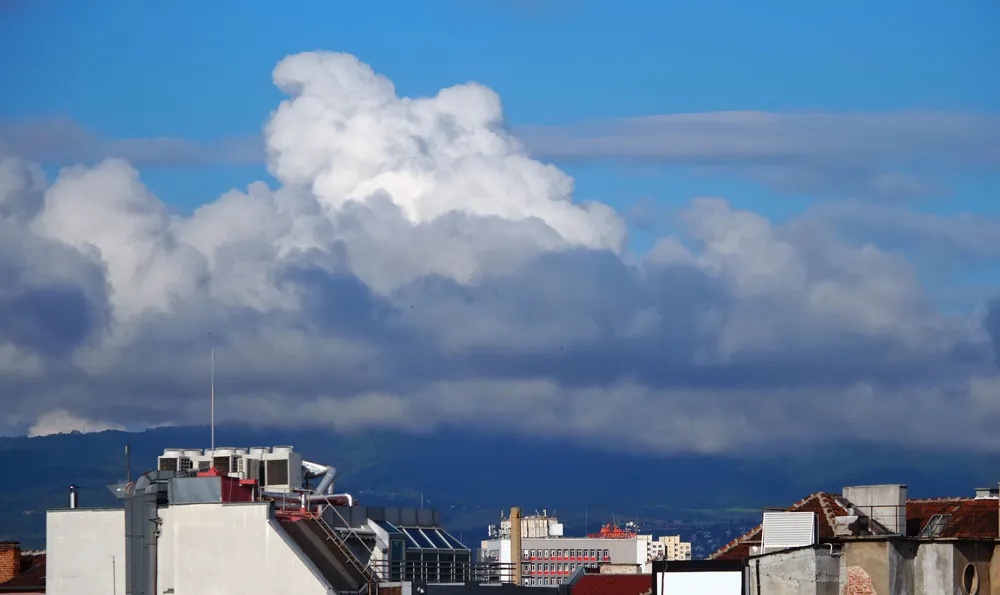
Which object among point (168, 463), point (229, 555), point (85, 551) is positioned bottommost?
point (229, 555)

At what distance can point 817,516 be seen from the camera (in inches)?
3063

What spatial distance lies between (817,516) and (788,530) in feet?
7.87

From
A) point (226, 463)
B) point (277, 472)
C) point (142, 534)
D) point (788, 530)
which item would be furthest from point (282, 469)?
point (788, 530)

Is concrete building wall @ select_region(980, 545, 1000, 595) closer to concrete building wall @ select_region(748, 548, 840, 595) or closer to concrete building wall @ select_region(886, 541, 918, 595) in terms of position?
concrete building wall @ select_region(886, 541, 918, 595)

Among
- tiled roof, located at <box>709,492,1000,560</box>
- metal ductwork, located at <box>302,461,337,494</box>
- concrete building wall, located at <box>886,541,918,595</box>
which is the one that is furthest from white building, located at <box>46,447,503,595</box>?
concrete building wall, located at <box>886,541,918,595</box>

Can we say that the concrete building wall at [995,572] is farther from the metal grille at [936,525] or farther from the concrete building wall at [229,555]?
the concrete building wall at [229,555]

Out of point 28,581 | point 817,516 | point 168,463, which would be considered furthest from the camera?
point 168,463

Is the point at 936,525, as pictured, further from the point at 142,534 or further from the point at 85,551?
the point at 85,551

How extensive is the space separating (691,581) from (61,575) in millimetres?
30031

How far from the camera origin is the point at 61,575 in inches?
3378

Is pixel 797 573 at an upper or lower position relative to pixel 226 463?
lower

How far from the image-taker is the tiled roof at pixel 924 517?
79812 millimetres

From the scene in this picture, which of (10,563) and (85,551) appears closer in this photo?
(85,551)

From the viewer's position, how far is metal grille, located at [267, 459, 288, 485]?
96.1m
